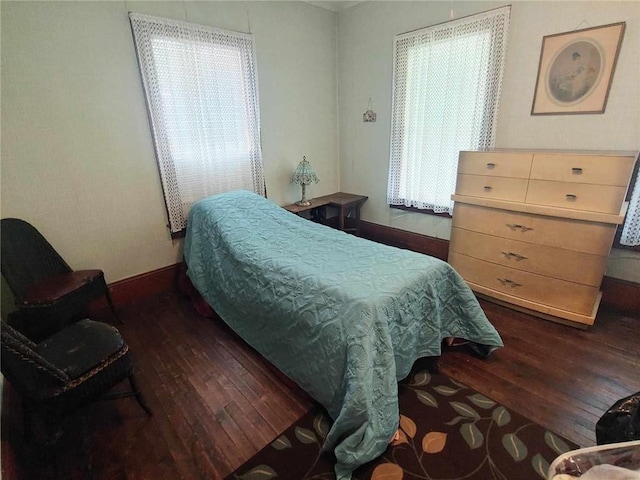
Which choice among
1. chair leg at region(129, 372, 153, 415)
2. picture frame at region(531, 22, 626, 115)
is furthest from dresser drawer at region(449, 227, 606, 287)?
chair leg at region(129, 372, 153, 415)

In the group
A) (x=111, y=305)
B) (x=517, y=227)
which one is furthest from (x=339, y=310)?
(x=111, y=305)

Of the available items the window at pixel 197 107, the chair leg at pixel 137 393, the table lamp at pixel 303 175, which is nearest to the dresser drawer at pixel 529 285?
the table lamp at pixel 303 175

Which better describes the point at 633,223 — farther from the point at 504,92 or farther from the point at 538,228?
the point at 504,92

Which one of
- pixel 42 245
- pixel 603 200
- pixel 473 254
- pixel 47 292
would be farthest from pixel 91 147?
pixel 603 200

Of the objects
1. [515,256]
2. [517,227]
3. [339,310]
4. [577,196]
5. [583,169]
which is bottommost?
[515,256]

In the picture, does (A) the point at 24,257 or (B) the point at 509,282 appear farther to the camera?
(B) the point at 509,282

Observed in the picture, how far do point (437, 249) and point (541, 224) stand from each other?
3.96ft

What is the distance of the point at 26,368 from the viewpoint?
46.1 inches

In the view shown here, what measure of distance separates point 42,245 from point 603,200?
370 centimetres

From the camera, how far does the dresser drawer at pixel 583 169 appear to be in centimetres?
181

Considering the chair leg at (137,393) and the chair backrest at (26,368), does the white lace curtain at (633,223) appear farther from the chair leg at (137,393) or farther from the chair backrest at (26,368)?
the chair backrest at (26,368)

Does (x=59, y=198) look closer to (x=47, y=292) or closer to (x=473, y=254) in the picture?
(x=47, y=292)

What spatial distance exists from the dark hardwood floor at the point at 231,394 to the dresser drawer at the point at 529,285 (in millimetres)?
178

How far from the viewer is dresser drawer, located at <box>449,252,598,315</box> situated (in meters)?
2.09
